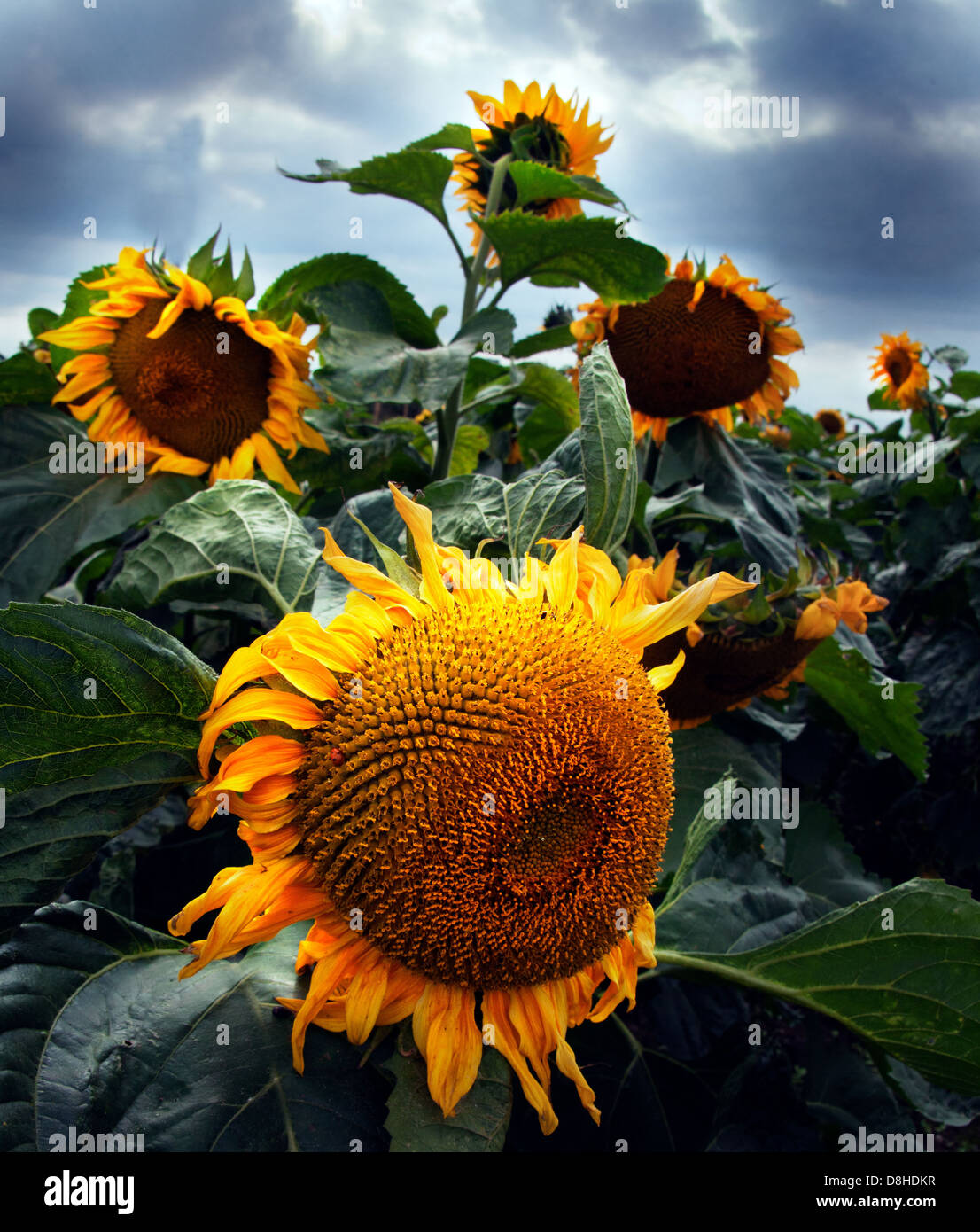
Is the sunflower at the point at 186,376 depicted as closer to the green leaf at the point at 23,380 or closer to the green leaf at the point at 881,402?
the green leaf at the point at 23,380

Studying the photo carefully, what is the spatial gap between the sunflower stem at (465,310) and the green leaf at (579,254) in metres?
0.10

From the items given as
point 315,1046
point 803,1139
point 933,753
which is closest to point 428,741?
point 315,1046

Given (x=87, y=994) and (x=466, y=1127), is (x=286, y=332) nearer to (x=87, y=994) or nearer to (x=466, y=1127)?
(x=87, y=994)

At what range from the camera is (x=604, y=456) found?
142 cm

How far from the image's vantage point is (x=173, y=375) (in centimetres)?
231

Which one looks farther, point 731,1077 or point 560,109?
point 560,109

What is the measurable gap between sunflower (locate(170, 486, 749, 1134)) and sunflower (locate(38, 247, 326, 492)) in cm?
125

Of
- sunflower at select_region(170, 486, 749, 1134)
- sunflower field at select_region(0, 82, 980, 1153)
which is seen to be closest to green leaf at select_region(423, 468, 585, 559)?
sunflower field at select_region(0, 82, 980, 1153)

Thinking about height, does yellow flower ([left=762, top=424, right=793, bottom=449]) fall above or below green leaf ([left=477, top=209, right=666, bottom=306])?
above

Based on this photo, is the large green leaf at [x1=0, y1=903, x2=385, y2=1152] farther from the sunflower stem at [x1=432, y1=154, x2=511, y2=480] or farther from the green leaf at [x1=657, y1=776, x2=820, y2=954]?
the sunflower stem at [x1=432, y1=154, x2=511, y2=480]

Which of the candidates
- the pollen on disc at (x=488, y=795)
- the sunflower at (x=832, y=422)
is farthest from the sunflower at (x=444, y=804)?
the sunflower at (x=832, y=422)

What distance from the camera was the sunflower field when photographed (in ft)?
3.79

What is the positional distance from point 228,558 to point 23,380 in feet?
3.97

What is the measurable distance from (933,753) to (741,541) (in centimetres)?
224
